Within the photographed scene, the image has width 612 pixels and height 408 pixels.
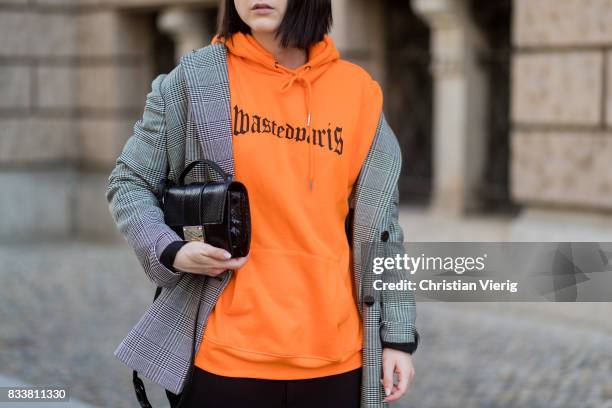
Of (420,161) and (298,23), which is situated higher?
(298,23)

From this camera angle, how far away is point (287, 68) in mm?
2189

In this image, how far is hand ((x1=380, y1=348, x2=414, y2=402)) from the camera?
7.23 feet

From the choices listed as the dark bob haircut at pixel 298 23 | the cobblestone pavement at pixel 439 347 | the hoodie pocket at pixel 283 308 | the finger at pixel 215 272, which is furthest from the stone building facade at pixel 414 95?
the finger at pixel 215 272

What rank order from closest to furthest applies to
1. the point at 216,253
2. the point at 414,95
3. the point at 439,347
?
the point at 216,253
the point at 439,347
the point at 414,95

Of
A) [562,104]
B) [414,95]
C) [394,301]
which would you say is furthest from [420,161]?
[394,301]

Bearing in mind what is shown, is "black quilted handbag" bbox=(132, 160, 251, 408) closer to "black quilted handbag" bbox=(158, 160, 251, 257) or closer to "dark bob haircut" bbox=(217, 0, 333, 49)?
"black quilted handbag" bbox=(158, 160, 251, 257)

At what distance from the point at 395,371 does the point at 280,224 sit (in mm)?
452

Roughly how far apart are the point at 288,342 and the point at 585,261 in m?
3.74

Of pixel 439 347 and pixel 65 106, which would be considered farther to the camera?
pixel 65 106

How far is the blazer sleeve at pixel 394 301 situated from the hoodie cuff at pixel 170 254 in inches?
18.4

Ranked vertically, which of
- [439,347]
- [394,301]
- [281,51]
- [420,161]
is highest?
[281,51]

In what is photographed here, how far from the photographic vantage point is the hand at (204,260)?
2.02 m

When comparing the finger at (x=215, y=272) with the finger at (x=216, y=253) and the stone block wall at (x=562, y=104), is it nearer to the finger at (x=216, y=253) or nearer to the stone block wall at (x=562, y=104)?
the finger at (x=216, y=253)

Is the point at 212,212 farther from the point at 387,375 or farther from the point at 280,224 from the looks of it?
the point at 387,375
